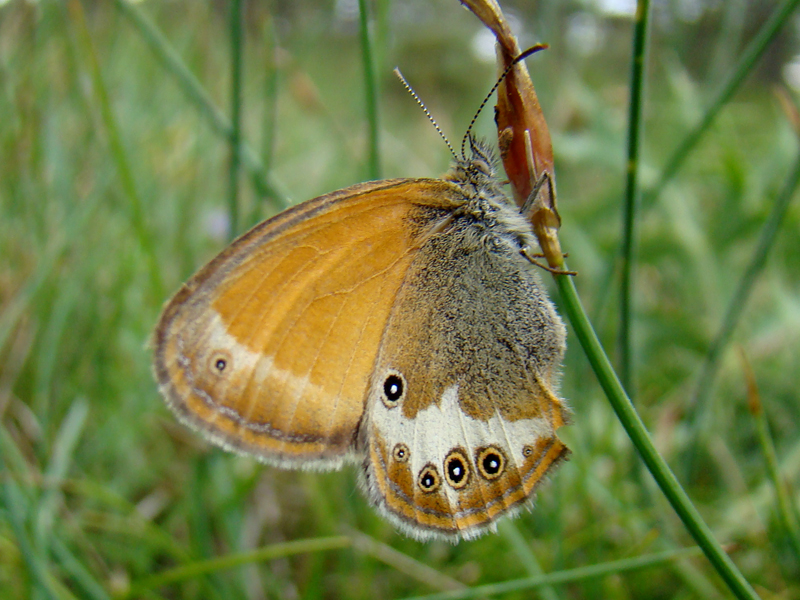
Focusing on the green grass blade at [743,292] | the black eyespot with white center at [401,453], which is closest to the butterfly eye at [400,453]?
the black eyespot with white center at [401,453]

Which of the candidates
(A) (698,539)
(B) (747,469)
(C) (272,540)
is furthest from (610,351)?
(A) (698,539)

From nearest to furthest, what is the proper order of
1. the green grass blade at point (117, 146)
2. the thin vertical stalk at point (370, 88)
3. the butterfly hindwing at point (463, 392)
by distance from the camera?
the thin vertical stalk at point (370, 88) → the butterfly hindwing at point (463, 392) → the green grass blade at point (117, 146)

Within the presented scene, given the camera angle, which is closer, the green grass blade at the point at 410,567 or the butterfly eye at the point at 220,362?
the butterfly eye at the point at 220,362

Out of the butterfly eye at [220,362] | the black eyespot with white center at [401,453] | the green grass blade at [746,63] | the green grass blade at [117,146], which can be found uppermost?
the green grass blade at [117,146]

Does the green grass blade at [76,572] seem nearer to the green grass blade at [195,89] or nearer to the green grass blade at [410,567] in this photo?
the green grass blade at [410,567]

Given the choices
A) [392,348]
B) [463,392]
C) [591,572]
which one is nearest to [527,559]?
[591,572]

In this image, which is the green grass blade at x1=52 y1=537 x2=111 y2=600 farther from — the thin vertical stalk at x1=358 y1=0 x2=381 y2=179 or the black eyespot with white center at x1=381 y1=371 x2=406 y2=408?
the thin vertical stalk at x1=358 y1=0 x2=381 y2=179

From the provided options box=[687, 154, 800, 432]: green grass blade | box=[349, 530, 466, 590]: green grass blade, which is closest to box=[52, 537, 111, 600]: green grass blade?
box=[349, 530, 466, 590]: green grass blade
